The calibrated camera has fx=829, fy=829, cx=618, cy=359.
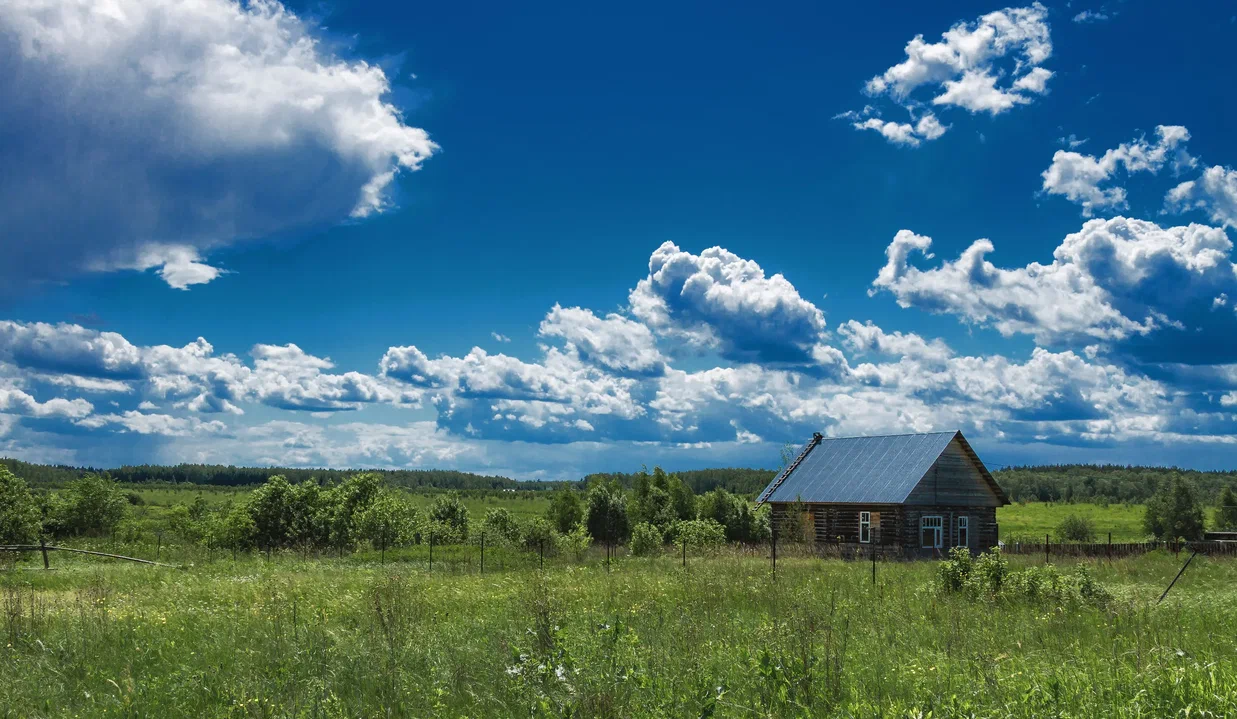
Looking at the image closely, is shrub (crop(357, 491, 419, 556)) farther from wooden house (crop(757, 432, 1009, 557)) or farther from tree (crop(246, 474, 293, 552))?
wooden house (crop(757, 432, 1009, 557))

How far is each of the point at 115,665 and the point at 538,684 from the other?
6.51 metres

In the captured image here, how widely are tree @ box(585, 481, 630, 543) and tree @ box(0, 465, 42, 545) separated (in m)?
29.7

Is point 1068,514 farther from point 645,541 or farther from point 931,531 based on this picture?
point 645,541

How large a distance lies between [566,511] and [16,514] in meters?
29.8

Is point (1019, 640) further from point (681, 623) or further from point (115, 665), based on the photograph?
point (115, 665)

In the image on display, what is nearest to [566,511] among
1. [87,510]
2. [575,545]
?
[575,545]

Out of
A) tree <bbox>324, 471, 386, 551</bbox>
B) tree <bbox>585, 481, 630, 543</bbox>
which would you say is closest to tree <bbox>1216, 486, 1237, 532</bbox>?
tree <bbox>585, 481, 630, 543</bbox>

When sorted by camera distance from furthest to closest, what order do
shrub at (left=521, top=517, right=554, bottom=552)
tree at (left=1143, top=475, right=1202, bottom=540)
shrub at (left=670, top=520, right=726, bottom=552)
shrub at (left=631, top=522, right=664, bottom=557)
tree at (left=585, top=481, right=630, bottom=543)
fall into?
tree at (left=1143, top=475, right=1202, bottom=540), tree at (left=585, top=481, right=630, bottom=543), shrub at (left=670, top=520, right=726, bottom=552), shrub at (left=631, top=522, right=664, bottom=557), shrub at (left=521, top=517, right=554, bottom=552)

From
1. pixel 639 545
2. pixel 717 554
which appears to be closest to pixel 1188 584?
pixel 717 554

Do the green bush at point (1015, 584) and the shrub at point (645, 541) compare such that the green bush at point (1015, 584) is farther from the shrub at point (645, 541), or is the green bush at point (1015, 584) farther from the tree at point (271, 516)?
the tree at point (271, 516)

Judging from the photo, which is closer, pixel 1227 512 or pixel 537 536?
pixel 537 536

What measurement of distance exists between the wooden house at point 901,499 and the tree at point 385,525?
19.7 m

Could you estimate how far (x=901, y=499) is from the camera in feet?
129

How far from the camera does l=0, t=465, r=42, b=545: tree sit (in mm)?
38531
